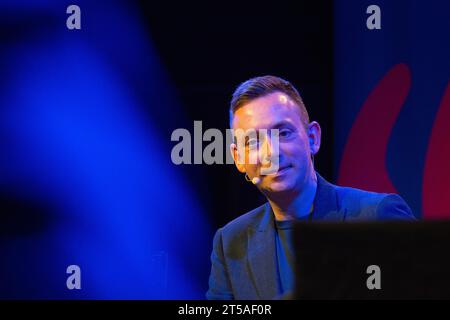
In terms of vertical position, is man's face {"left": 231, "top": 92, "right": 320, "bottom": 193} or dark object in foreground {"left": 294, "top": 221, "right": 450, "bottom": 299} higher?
man's face {"left": 231, "top": 92, "right": 320, "bottom": 193}

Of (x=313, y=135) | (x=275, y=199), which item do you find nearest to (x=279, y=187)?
(x=275, y=199)

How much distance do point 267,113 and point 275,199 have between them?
311mm

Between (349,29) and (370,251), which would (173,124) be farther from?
(370,251)

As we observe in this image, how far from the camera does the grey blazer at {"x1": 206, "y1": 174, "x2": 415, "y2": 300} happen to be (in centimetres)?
207

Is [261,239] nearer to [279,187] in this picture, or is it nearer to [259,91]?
[279,187]

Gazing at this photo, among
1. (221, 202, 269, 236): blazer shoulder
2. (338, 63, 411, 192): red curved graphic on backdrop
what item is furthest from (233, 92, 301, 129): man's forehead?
(338, 63, 411, 192): red curved graphic on backdrop

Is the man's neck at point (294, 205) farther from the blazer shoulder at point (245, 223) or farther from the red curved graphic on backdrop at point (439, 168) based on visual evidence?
the red curved graphic on backdrop at point (439, 168)

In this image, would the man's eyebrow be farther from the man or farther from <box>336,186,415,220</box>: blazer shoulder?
<box>336,186,415,220</box>: blazer shoulder

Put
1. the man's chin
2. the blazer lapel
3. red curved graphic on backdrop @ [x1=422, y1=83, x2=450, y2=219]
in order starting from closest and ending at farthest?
the blazer lapel
the man's chin
red curved graphic on backdrop @ [x1=422, y1=83, x2=450, y2=219]

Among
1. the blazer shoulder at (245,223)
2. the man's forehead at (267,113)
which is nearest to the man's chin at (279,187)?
the blazer shoulder at (245,223)

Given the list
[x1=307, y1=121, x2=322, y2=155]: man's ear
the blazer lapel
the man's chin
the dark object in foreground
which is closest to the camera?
the dark object in foreground

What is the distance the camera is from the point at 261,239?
220cm

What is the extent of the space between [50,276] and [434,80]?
2374 millimetres

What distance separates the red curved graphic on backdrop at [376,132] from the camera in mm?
3424
